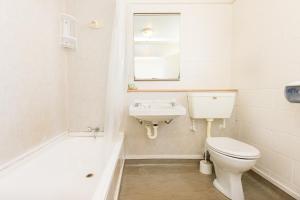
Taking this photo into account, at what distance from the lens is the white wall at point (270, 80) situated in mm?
1369

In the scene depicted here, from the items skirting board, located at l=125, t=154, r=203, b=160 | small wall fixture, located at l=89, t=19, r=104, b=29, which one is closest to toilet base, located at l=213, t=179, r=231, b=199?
skirting board, located at l=125, t=154, r=203, b=160

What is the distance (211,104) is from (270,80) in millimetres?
572

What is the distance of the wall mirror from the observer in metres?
2.15

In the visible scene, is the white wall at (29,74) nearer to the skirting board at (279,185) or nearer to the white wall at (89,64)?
the white wall at (89,64)

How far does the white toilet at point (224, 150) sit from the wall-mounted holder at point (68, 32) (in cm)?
145

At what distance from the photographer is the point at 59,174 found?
55.2 inches

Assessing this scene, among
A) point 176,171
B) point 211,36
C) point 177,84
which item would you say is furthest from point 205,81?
point 176,171

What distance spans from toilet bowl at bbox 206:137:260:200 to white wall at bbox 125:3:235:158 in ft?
1.84

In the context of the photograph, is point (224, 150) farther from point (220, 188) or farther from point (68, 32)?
point (68, 32)

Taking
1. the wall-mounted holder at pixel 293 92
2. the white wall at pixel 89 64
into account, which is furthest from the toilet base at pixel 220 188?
the white wall at pixel 89 64

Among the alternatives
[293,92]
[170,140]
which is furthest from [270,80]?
[170,140]

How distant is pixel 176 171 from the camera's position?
1941 millimetres

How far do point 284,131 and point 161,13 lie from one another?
69.2 inches

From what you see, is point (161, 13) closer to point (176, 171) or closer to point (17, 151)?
point (176, 171)
